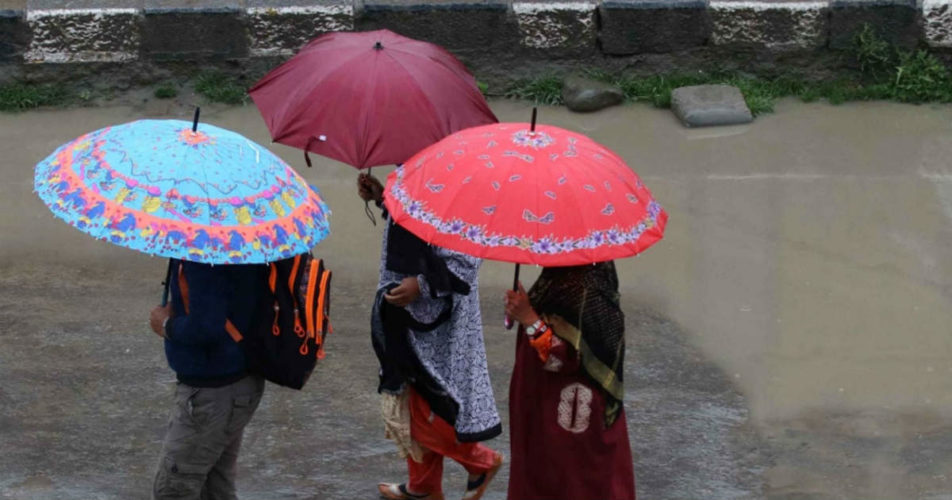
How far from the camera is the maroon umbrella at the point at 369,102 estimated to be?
4086 millimetres

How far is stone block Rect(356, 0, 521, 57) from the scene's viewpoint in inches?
312

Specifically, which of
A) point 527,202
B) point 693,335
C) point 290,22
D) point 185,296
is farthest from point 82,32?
point 527,202

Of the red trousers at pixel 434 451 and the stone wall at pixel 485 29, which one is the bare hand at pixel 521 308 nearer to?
the red trousers at pixel 434 451

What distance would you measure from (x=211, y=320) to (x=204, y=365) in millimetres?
177

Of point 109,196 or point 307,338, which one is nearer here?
point 109,196

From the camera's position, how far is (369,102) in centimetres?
413

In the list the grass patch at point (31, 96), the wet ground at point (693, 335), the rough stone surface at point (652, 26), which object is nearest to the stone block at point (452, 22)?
the rough stone surface at point (652, 26)

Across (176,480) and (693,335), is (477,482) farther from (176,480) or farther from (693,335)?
(693,335)

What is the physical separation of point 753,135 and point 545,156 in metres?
4.21

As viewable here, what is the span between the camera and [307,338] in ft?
12.9

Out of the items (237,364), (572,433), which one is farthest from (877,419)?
(237,364)

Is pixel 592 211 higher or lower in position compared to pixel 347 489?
higher

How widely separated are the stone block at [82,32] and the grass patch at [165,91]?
→ 23 centimetres

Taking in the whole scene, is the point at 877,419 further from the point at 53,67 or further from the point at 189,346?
the point at 53,67
